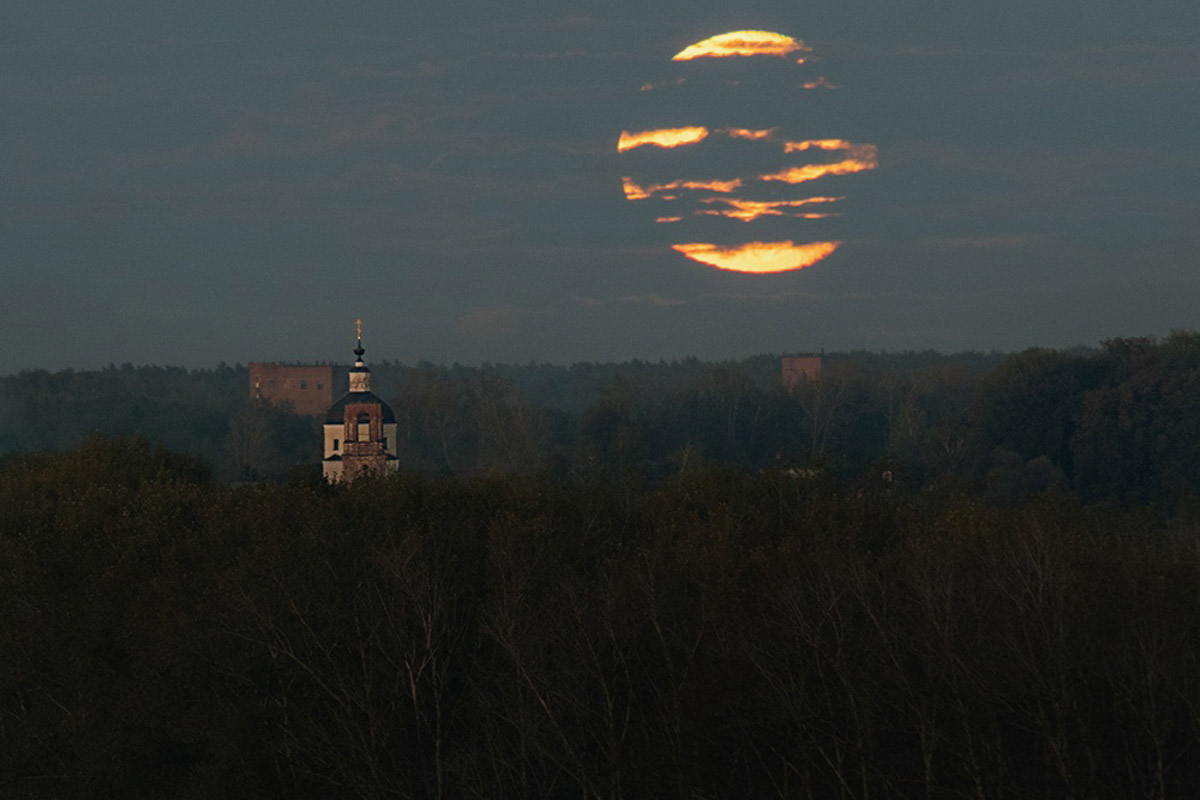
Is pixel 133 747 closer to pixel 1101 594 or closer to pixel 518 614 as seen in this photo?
pixel 518 614

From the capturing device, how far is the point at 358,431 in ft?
291

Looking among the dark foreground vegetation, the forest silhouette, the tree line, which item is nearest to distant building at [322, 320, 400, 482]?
the tree line

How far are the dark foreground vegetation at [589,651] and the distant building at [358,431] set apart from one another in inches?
1582

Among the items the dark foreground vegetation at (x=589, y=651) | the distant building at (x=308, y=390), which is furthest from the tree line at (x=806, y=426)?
the dark foreground vegetation at (x=589, y=651)

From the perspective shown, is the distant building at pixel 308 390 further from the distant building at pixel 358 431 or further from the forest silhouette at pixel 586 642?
the forest silhouette at pixel 586 642

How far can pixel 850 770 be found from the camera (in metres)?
28.3

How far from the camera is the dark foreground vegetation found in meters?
27.3

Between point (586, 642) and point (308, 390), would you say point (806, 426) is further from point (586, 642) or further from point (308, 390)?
point (586, 642)

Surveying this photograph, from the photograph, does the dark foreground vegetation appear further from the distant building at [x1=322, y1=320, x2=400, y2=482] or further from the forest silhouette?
the distant building at [x1=322, y1=320, x2=400, y2=482]

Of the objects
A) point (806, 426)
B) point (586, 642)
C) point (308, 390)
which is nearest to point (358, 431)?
point (586, 642)

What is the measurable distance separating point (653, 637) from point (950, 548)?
6.50m

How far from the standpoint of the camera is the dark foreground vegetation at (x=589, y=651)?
2731 centimetres

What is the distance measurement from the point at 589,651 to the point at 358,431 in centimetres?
5882

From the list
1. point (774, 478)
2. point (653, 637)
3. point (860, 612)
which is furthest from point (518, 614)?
point (774, 478)
